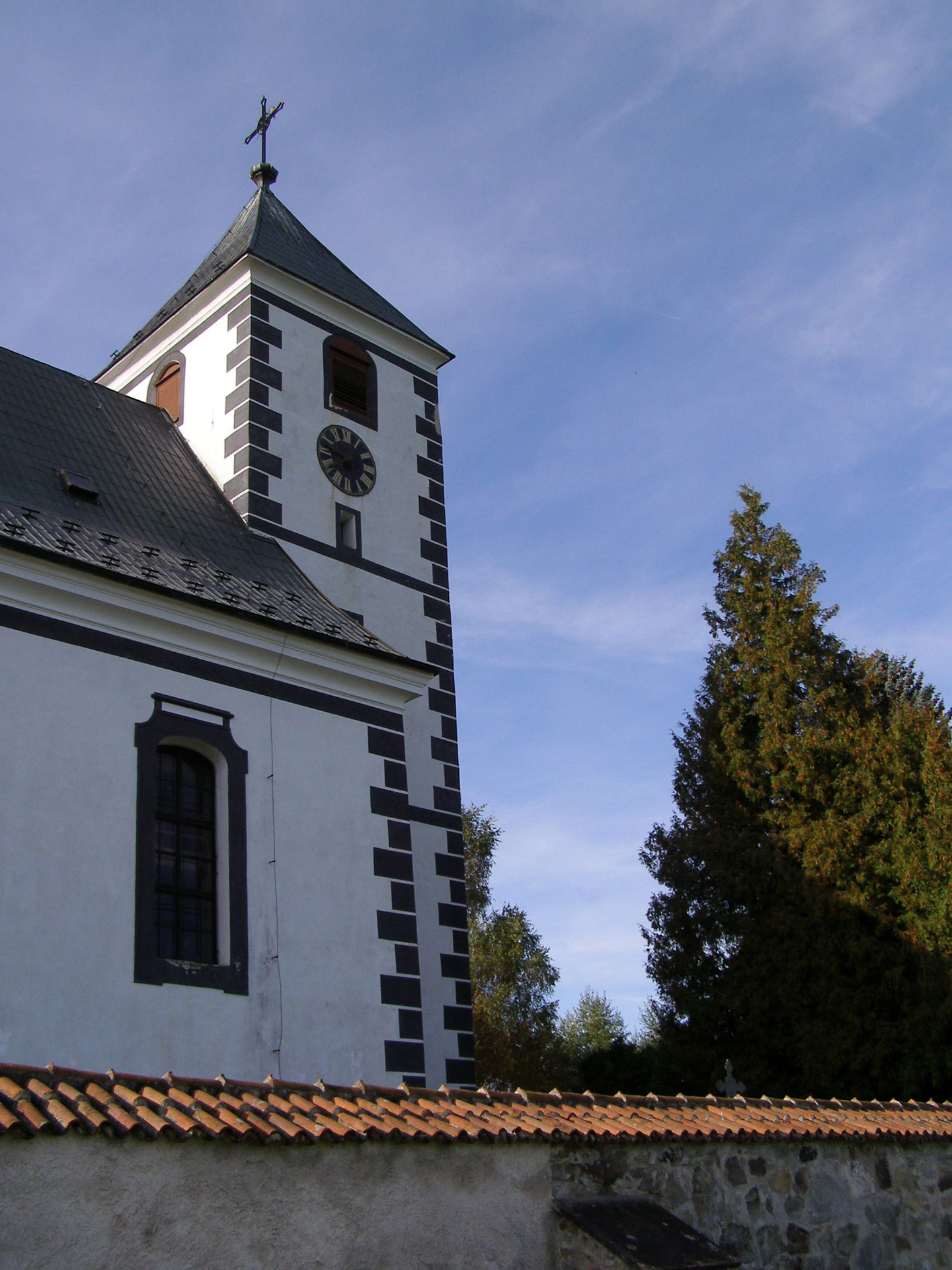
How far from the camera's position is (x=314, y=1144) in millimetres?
7020

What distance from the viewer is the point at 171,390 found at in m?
19.2

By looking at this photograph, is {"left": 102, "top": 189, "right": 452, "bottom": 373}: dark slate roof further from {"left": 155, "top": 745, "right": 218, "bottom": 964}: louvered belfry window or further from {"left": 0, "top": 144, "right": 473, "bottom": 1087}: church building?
{"left": 155, "top": 745, "right": 218, "bottom": 964}: louvered belfry window

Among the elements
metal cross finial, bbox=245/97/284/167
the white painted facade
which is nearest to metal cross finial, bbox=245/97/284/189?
metal cross finial, bbox=245/97/284/167

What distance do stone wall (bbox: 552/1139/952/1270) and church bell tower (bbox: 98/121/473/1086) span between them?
202 inches

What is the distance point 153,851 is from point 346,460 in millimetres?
7736

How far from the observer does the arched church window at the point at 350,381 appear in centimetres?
1886

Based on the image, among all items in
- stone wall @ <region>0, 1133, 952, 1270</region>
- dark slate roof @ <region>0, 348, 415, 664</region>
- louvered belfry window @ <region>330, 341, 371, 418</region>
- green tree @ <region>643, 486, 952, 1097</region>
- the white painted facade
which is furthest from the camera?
green tree @ <region>643, 486, 952, 1097</region>

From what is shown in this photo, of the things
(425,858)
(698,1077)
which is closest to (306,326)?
(425,858)

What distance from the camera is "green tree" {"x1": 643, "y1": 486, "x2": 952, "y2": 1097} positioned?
66.1 feet

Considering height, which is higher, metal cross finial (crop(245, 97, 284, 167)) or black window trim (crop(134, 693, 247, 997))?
metal cross finial (crop(245, 97, 284, 167))

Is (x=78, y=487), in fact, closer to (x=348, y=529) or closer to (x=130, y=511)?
(x=130, y=511)

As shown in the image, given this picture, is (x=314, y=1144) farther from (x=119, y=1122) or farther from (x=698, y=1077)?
(x=698, y=1077)

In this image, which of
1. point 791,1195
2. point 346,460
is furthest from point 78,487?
point 791,1195

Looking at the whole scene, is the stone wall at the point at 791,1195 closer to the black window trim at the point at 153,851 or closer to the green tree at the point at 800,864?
the black window trim at the point at 153,851
